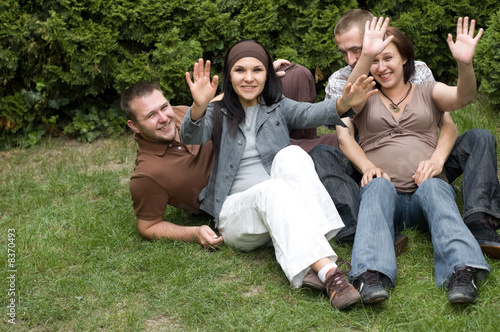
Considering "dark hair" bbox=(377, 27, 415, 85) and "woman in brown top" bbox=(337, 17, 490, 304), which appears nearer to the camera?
"woman in brown top" bbox=(337, 17, 490, 304)

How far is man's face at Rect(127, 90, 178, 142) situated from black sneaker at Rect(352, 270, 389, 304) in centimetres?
176

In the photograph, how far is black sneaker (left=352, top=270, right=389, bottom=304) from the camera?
10.2 ft

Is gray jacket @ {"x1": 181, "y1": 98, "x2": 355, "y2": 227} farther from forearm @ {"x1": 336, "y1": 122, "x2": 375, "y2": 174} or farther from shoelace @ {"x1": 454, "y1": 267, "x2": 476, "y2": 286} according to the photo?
shoelace @ {"x1": 454, "y1": 267, "x2": 476, "y2": 286}

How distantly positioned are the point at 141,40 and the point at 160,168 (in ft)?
10.0

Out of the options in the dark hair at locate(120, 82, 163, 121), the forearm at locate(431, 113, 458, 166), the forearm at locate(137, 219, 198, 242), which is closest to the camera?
Answer: the forearm at locate(431, 113, 458, 166)

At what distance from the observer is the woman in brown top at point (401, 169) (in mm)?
3232

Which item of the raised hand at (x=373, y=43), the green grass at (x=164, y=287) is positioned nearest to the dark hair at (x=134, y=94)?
the green grass at (x=164, y=287)

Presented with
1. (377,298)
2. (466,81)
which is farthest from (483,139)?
(377,298)

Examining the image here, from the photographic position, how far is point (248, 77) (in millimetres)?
3854

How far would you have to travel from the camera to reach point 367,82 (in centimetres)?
353

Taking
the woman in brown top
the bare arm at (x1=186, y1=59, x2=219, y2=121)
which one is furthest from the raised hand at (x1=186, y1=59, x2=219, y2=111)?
the woman in brown top

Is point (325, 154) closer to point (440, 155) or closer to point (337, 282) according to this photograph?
point (440, 155)

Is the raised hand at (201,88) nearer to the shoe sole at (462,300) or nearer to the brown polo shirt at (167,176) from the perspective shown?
the brown polo shirt at (167,176)

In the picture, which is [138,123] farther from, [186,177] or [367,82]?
[367,82]
